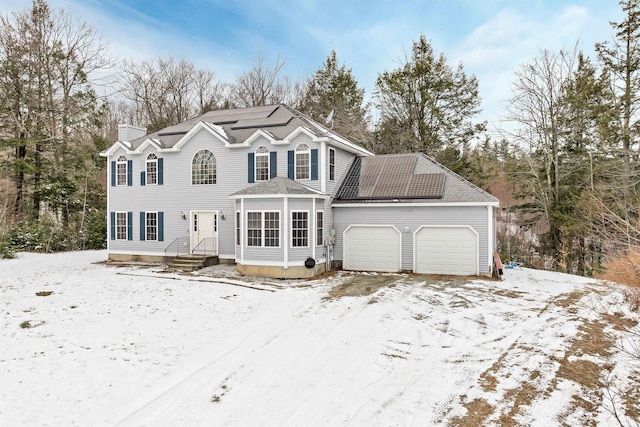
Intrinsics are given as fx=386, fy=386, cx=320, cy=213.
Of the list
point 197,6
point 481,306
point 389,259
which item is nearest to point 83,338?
point 481,306

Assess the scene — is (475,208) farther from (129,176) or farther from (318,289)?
(129,176)

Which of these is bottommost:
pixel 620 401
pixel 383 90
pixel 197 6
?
pixel 620 401

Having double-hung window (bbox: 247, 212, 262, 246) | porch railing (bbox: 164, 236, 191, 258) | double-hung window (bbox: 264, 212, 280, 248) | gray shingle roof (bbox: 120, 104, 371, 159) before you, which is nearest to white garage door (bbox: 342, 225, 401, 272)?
double-hung window (bbox: 264, 212, 280, 248)

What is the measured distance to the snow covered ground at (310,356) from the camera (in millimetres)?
5156

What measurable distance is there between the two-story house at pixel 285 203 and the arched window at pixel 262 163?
4 centimetres

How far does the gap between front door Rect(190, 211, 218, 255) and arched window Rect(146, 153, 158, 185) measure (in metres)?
2.80

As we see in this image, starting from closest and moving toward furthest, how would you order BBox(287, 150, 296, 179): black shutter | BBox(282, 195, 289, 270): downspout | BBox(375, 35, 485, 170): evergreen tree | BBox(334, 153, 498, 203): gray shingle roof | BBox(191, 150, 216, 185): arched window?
BBox(282, 195, 289, 270): downspout, BBox(334, 153, 498, 203): gray shingle roof, BBox(287, 150, 296, 179): black shutter, BBox(191, 150, 216, 185): arched window, BBox(375, 35, 485, 170): evergreen tree

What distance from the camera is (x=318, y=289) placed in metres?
12.5

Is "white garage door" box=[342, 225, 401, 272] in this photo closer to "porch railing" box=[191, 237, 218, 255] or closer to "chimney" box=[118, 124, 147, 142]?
"porch railing" box=[191, 237, 218, 255]

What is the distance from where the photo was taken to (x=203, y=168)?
695 inches

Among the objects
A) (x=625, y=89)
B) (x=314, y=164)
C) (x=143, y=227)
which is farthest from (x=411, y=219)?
(x=625, y=89)

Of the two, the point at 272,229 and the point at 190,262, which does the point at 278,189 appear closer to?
the point at 272,229

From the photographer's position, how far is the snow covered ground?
5.16 meters

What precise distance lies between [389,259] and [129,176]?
13.2 m
